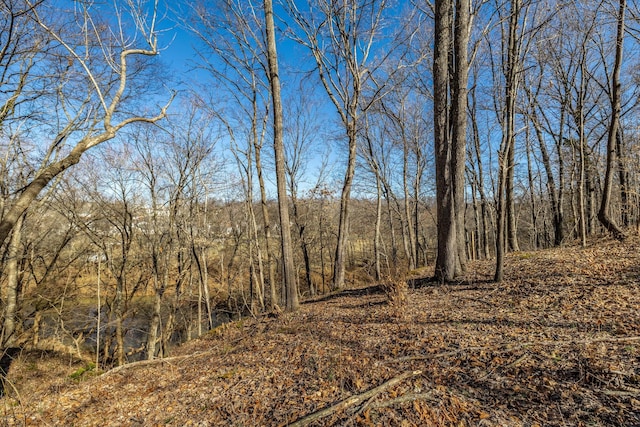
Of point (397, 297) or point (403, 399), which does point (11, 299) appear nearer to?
point (397, 297)

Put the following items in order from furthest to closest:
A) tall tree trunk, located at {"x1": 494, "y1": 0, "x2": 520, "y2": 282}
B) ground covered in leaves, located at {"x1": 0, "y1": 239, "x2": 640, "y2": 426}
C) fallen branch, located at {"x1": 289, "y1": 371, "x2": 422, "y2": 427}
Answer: tall tree trunk, located at {"x1": 494, "y1": 0, "x2": 520, "y2": 282} < fallen branch, located at {"x1": 289, "y1": 371, "x2": 422, "y2": 427} < ground covered in leaves, located at {"x1": 0, "y1": 239, "x2": 640, "y2": 426}

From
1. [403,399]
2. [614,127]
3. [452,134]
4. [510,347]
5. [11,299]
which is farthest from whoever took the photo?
[11,299]

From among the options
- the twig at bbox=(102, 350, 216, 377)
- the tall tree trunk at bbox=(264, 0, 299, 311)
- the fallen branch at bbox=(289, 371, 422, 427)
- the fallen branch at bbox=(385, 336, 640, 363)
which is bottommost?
the twig at bbox=(102, 350, 216, 377)

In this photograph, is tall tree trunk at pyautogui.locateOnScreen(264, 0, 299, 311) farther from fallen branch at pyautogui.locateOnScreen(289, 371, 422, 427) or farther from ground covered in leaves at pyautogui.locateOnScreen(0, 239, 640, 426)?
fallen branch at pyautogui.locateOnScreen(289, 371, 422, 427)

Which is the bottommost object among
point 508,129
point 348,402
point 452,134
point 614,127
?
point 348,402

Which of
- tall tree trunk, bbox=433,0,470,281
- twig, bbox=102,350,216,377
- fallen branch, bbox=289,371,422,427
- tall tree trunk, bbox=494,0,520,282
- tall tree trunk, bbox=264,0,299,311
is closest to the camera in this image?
fallen branch, bbox=289,371,422,427

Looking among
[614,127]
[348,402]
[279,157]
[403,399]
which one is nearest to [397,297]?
[403,399]

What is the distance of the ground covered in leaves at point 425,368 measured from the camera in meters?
2.54

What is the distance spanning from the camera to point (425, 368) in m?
3.24

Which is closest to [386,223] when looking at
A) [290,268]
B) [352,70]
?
[352,70]

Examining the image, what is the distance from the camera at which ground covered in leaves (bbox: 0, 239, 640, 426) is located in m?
2.54

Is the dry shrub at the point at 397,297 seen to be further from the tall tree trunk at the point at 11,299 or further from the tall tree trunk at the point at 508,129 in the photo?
the tall tree trunk at the point at 11,299

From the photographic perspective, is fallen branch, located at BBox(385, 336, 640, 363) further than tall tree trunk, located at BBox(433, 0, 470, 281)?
No

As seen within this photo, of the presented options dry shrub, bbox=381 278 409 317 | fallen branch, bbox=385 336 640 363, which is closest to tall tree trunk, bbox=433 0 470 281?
dry shrub, bbox=381 278 409 317
